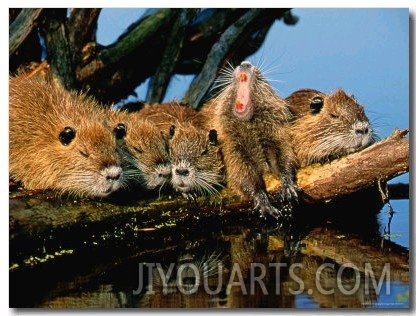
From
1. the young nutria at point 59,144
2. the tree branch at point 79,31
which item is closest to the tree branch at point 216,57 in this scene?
the tree branch at point 79,31

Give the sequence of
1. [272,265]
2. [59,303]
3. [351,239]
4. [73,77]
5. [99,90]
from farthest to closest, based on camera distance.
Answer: [99,90], [73,77], [351,239], [272,265], [59,303]

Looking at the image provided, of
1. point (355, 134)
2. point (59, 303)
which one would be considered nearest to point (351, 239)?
point (355, 134)

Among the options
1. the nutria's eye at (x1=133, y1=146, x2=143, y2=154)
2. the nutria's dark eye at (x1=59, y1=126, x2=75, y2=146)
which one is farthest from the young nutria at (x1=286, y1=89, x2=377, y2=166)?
the nutria's dark eye at (x1=59, y1=126, x2=75, y2=146)

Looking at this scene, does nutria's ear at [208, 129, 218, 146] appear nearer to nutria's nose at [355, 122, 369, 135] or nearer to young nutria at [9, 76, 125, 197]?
young nutria at [9, 76, 125, 197]

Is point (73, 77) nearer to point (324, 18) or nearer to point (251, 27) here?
point (251, 27)

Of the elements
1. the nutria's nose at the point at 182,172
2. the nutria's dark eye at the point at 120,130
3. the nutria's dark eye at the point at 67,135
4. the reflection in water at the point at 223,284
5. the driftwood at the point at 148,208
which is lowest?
the reflection in water at the point at 223,284

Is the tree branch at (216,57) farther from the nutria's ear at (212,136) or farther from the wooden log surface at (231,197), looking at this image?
the wooden log surface at (231,197)
